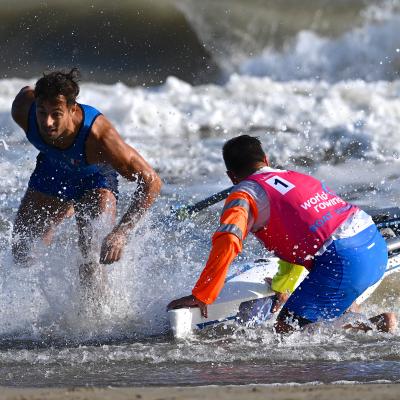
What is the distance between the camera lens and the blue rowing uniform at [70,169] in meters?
6.38

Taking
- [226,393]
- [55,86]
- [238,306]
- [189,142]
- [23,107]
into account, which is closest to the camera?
[226,393]

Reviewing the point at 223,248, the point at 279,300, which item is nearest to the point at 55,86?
the point at 223,248

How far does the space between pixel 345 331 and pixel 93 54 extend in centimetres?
1188

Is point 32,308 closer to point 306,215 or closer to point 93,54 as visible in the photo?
point 306,215

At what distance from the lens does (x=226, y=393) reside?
421 cm

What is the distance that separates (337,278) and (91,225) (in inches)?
64.2

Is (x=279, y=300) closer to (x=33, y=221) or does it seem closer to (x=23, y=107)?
(x=33, y=221)

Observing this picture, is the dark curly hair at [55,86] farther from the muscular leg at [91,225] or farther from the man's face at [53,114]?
the muscular leg at [91,225]

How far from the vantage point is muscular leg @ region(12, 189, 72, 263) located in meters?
6.87

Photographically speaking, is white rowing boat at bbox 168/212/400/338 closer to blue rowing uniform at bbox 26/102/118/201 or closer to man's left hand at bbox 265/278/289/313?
man's left hand at bbox 265/278/289/313

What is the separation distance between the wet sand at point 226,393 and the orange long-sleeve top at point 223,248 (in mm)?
1083

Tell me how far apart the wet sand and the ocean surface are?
44 centimetres

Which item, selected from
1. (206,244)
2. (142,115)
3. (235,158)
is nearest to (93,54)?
(142,115)

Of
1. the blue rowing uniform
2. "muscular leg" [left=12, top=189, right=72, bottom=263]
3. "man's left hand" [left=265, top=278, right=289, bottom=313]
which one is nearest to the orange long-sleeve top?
"man's left hand" [left=265, top=278, right=289, bottom=313]
